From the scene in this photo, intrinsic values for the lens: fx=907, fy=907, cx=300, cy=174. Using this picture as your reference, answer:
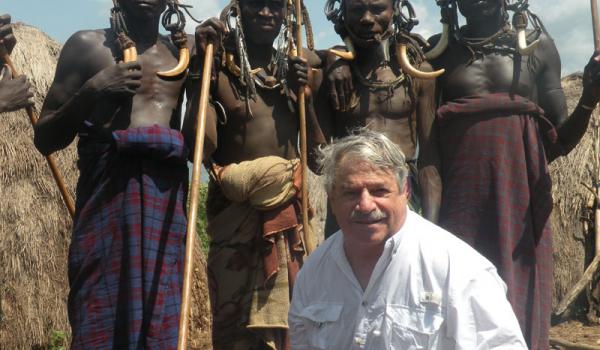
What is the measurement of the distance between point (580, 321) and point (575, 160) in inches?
83.1

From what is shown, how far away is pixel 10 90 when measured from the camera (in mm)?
4145

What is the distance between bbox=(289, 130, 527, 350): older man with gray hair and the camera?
268 cm

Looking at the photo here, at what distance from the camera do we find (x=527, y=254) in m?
4.24

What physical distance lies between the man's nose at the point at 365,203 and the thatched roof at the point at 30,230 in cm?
503

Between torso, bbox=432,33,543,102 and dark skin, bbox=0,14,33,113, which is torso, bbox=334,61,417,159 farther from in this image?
dark skin, bbox=0,14,33,113

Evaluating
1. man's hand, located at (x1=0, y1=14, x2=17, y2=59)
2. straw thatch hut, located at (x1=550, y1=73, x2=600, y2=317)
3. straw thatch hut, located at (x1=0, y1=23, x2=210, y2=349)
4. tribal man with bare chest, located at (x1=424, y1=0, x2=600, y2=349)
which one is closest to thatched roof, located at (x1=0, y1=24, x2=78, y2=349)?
straw thatch hut, located at (x1=0, y1=23, x2=210, y2=349)

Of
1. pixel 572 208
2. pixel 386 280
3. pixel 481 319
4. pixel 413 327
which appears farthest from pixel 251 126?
pixel 572 208

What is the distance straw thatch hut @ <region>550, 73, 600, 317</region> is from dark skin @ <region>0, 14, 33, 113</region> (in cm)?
835

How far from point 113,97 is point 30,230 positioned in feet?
12.9

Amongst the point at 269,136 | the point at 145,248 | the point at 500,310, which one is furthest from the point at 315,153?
the point at 500,310

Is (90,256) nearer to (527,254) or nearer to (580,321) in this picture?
(527,254)

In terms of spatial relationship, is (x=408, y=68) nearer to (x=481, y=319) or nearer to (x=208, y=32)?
(x=208, y=32)

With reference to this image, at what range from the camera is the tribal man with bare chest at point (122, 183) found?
3.74m

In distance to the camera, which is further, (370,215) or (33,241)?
(33,241)
